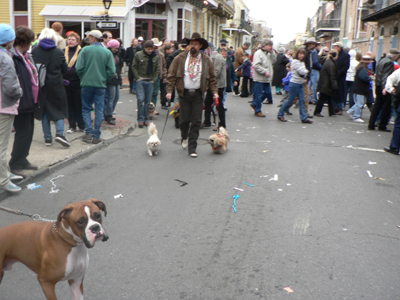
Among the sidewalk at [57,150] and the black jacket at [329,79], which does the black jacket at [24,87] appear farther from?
the black jacket at [329,79]

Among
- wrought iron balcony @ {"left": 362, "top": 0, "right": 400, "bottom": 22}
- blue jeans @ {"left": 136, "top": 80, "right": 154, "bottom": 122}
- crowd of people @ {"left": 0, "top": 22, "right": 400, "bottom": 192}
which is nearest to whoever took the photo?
crowd of people @ {"left": 0, "top": 22, "right": 400, "bottom": 192}

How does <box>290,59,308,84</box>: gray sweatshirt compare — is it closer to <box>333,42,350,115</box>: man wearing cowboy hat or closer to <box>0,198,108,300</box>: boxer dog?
<box>333,42,350,115</box>: man wearing cowboy hat

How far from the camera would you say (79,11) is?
75.7 ft

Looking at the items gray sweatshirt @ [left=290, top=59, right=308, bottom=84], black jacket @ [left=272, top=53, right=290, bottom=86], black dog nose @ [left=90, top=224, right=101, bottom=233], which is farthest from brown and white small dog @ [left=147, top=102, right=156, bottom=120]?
black dog nose @ [left=90, top=224, right=101, bottom=233]

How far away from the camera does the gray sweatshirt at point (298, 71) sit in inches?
440

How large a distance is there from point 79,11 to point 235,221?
2111 centimetres

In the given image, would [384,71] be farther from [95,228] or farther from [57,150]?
[95,228]

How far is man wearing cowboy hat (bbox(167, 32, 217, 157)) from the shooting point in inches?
302

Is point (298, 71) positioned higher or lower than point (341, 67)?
lower

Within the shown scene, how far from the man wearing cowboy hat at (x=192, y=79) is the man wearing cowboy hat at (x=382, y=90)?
499 centimetres

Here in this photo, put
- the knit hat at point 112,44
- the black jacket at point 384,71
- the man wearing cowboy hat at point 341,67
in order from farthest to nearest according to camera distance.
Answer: the man wearing cowboy hat at point 341,67 < the black jacket at point 384,71 < the knit hat at point 112,44

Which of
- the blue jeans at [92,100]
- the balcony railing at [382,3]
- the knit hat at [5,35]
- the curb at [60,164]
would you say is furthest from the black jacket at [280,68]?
the balcony railing at [382,3]

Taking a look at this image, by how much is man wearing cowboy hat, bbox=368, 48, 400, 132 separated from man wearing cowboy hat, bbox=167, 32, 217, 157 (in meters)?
4.99

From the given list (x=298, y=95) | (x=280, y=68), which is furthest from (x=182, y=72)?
(x=280, y=68)
